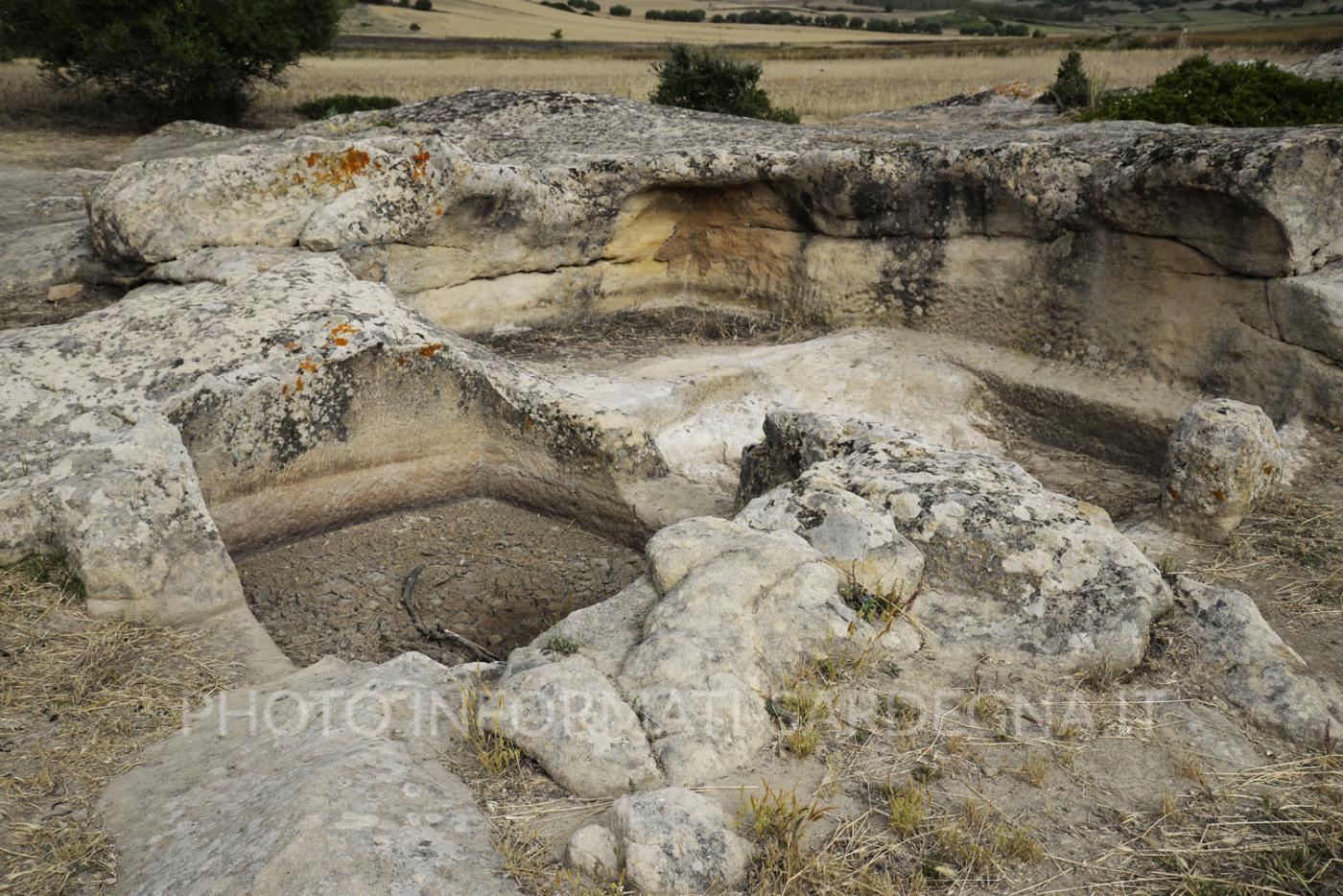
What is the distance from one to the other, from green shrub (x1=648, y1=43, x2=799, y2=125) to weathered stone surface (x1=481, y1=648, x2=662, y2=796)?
532 inches

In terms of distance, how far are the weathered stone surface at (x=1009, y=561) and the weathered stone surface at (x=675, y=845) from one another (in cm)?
134

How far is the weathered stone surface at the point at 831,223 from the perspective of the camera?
6.31 meters

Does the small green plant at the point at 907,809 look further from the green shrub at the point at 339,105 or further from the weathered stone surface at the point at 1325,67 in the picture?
the green shrub at the point at 339,105

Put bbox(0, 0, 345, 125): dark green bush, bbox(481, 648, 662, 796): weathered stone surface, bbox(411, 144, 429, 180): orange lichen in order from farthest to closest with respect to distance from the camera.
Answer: bbox(0, 0, 345, 125): dark green bush → bbox(411, 144, 429, 180): orange lichen → bbox(481, 648, 662, 796): weathered stone surface

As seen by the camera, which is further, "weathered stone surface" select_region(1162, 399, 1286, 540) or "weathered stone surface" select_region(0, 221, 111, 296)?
"weathered stone surface" select_region(0, 221, 111, 296)

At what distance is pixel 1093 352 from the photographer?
7.14m

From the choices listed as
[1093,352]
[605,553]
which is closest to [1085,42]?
[1093,352]

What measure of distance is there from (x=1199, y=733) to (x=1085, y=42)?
28992 millimetres

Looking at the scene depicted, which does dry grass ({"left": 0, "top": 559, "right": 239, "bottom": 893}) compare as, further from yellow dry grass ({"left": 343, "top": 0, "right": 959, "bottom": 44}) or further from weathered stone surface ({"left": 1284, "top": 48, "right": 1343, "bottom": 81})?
yellow dry grass ({"left": 343, "top": 0, "right": 959, "bottom": 44})

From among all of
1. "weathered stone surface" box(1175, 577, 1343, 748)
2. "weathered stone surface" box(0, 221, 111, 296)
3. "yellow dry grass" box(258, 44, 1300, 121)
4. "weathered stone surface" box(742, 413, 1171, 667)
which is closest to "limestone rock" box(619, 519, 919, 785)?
"weathered stone surface" box(742, 413, 1171, 667)

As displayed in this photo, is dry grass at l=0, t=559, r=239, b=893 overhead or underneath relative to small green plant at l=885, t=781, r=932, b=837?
underneath

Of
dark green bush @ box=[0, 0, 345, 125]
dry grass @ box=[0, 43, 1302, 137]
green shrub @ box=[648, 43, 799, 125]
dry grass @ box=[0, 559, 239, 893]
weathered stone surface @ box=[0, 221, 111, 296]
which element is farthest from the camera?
dry grass @ box=[0, 43, 1302, 137]

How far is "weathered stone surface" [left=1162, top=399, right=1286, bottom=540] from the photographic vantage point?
517 centimetres

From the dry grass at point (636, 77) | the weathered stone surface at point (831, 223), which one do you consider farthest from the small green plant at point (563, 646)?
the dry grass at point (636, 77)
